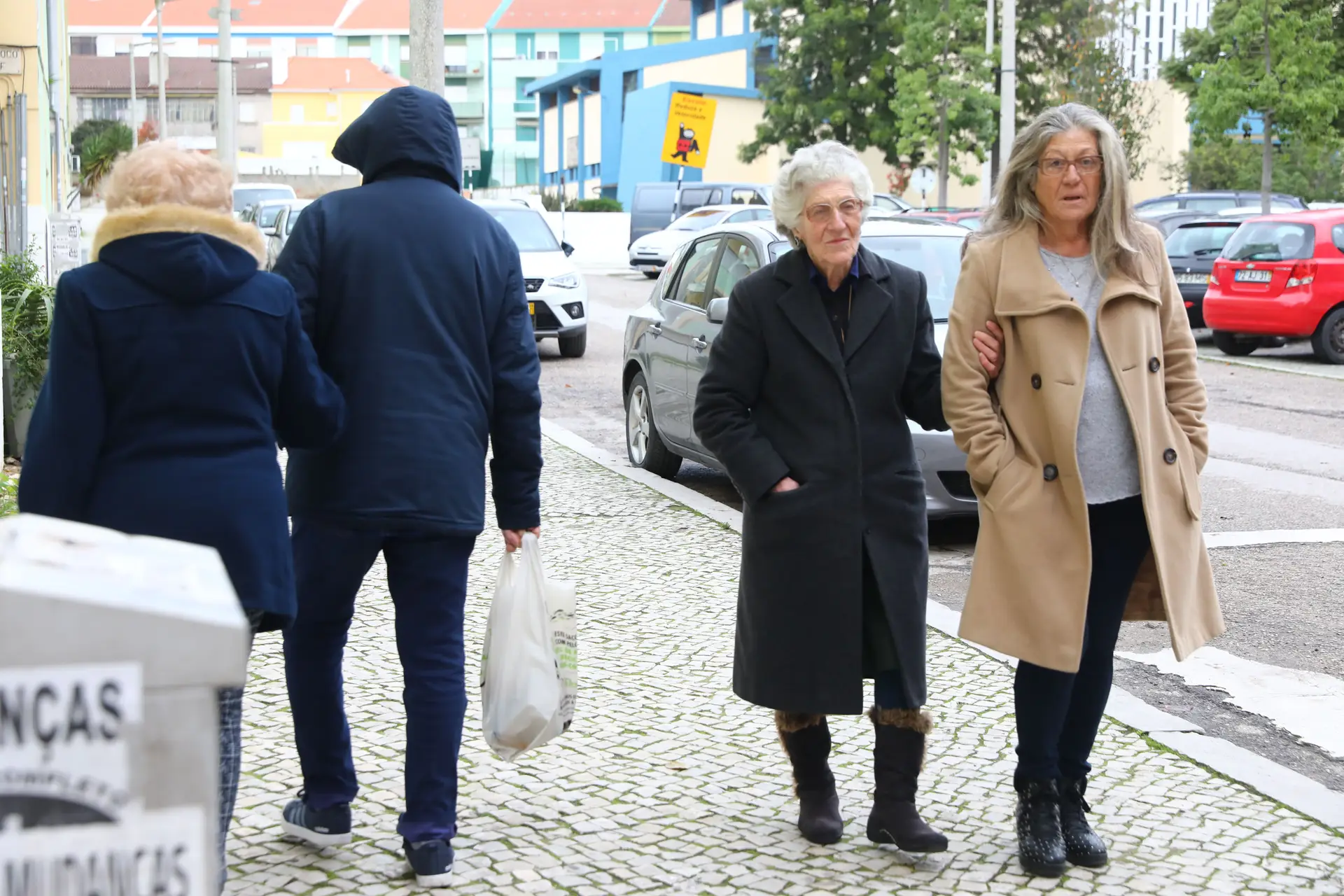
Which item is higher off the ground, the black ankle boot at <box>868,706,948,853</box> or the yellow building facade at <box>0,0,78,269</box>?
the yellow building facade at <box>0,0,78,269</box>

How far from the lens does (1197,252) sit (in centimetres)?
2041

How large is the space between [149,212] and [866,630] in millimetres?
1923

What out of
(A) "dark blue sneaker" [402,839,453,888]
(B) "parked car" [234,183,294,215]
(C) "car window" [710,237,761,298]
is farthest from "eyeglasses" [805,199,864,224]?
(B) "parked car" [234,183,294,215]

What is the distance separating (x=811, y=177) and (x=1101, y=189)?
69 centimetres

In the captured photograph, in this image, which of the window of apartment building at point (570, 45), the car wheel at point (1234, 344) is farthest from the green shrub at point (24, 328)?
the window of apartment building at point (570, 45)

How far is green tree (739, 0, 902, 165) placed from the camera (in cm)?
4478

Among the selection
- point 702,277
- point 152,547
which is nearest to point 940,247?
point 702,277

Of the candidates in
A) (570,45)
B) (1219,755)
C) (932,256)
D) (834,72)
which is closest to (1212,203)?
(834,72)

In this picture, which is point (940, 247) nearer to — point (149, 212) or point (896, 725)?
point (896, 725)

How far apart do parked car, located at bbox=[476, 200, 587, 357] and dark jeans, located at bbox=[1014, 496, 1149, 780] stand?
44.4 feet

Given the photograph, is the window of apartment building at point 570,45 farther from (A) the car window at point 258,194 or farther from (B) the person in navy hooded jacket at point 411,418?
(B) the person in navy hooded jacket at point 411,418

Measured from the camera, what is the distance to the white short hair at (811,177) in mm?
3990

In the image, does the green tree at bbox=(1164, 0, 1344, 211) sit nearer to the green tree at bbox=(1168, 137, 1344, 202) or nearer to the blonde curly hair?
the green tree at bbox=(1168, 137, 1344, 202)

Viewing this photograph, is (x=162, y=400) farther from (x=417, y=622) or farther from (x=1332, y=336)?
(x=1332, y=336)
